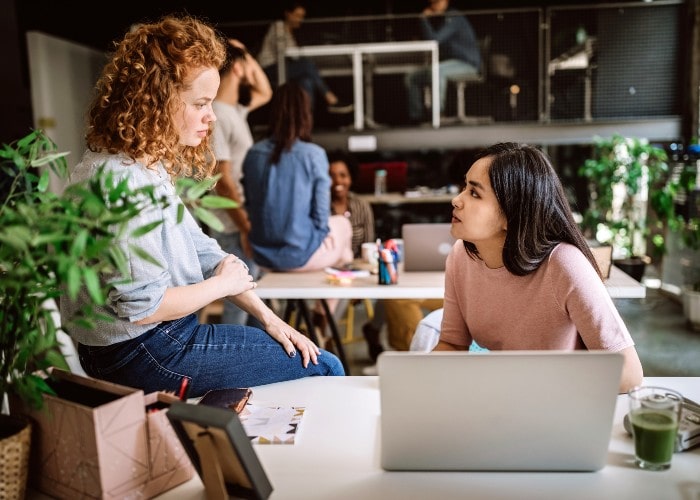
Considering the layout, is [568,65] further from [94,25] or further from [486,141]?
[94,25]

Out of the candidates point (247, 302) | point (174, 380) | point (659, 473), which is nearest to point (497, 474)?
point (659, 473)

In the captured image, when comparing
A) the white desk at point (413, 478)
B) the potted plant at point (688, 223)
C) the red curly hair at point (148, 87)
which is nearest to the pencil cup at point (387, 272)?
the red curly hair at point (148, 87)

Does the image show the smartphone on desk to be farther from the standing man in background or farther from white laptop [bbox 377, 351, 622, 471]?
the standing man in background

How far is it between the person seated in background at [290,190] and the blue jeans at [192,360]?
1.70 metres

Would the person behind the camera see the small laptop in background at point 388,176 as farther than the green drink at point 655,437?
Yes

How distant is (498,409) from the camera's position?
1.09 m

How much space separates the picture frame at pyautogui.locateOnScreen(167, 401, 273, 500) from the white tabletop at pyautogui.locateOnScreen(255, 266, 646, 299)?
1.69 meters

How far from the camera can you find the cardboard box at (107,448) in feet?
3.45

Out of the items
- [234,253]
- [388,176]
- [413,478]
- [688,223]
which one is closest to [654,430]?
[413,478]

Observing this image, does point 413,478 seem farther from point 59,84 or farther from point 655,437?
point 59,84

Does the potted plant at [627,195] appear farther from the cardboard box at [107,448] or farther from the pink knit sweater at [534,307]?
the cardboard box at [107,448]

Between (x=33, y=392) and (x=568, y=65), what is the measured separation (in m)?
6.89

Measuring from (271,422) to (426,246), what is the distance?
1.83 metres

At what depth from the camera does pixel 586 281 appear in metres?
1.65
